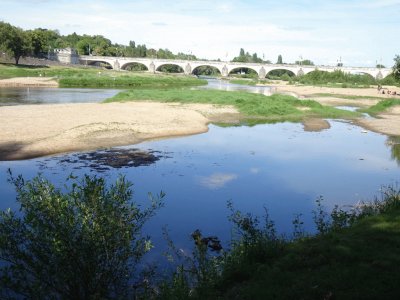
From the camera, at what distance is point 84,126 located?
1229 inches

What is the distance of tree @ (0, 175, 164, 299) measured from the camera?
7.88 m

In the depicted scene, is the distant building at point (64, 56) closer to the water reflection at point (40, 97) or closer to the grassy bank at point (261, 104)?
the water reflection at point (40, 97)

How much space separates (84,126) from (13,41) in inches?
3191

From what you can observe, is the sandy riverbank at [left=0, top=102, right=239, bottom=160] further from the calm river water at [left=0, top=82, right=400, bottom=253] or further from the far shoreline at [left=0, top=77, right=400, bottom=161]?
the calm river water at [left=0, top=82, right=400, bottom=253]

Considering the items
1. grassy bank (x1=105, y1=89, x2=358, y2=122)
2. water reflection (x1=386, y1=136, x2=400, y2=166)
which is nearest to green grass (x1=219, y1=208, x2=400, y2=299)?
water reflection (x1=386, y1=136, x2=400, y2=166)

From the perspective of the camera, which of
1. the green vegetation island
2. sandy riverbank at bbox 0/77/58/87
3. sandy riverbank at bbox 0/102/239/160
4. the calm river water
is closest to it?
the green vegetation island

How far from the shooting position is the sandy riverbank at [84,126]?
84.2 ft

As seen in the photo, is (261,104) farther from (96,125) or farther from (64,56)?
(64,56)

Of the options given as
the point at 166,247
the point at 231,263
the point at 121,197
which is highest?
the point at 121,197

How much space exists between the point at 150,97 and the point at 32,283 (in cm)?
5104

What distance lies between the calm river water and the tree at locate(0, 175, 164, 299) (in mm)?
4717

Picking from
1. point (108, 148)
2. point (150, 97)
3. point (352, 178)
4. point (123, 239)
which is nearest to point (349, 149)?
point (352, 178)

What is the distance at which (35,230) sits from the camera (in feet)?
26.4

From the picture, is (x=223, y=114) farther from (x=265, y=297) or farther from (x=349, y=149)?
(x=265, y=297)
